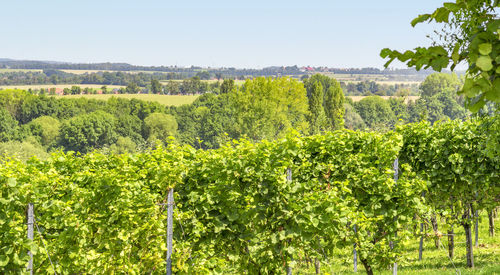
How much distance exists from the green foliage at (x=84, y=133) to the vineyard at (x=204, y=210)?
3117 inches

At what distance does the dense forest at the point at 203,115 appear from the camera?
211 feet

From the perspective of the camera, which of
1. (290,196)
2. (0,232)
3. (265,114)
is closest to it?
(0,232)

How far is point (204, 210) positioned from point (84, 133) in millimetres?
82951

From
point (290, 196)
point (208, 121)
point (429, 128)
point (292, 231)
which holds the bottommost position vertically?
point (208, 121)

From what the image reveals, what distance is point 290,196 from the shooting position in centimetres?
711

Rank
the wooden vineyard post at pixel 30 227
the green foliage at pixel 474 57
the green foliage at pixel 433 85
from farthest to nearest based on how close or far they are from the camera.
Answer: the green foliage at pixel 433 85 < the wooden vineyard post at pixel 30 227 < the green foliage at pixel 474 57

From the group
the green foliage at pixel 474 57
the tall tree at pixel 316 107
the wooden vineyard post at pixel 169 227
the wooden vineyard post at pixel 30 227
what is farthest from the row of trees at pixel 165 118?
the green foliage at pixel 474 57

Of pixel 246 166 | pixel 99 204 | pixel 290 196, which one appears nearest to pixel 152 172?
pixel 99 204

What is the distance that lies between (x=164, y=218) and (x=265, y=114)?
184 ft

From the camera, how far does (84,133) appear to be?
8562 centimetres

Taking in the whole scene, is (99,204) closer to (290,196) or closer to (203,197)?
(203,197)

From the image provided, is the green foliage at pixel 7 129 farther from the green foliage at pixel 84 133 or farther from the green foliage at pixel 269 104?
the green foliage at pixel 269 104

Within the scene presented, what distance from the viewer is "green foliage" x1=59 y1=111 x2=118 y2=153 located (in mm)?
84312

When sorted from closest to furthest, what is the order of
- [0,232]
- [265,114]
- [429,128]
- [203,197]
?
[0,232], [203,197], [429,128], [265,114]
